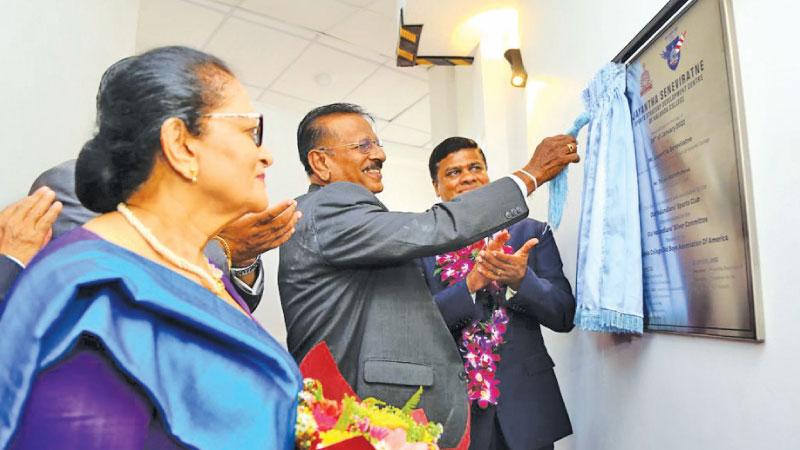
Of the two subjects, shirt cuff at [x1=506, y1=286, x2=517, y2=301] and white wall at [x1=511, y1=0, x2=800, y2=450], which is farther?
shirt cuff at [x1=506, y1=286, x2=517, y2=301]

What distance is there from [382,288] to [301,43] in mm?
3509

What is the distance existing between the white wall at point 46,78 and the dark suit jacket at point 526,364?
140cm

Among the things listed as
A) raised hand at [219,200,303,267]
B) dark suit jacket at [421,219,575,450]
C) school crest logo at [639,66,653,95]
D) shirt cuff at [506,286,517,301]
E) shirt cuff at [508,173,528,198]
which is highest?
school crest logo at [639,66,653,95]

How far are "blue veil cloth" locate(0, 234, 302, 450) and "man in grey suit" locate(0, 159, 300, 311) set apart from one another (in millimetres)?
474

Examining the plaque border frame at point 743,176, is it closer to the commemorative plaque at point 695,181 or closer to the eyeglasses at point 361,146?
the commemorative plaque at point 695,181

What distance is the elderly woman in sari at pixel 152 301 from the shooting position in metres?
0.64

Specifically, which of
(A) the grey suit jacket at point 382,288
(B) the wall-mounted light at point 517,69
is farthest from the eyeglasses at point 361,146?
(B) the wall-mounted light at point 517,69

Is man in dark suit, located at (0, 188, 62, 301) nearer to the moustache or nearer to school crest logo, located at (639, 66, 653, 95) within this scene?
the moustache

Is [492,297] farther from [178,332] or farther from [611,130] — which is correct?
[178,332]

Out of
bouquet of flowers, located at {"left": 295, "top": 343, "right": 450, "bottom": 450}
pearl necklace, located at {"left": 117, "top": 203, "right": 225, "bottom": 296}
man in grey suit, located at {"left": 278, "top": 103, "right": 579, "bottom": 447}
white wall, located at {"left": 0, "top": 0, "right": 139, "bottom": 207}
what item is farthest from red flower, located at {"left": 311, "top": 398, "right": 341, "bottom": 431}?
white wall, located at {"left": 0, "top": 0, "right": 139, "bottom": 207}

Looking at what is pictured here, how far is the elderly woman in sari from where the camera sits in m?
0.64

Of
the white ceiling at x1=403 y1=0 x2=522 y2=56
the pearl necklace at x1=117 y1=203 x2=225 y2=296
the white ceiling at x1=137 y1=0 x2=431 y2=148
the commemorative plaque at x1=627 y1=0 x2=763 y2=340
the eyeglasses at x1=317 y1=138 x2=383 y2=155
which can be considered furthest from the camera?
the white ceiling at x1=137 y1=0 x2=431 y2=148

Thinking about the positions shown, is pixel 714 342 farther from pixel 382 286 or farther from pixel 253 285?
pixel 253 285

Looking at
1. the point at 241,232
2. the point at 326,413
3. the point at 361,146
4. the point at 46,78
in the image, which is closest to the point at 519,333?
the point at 361,146
